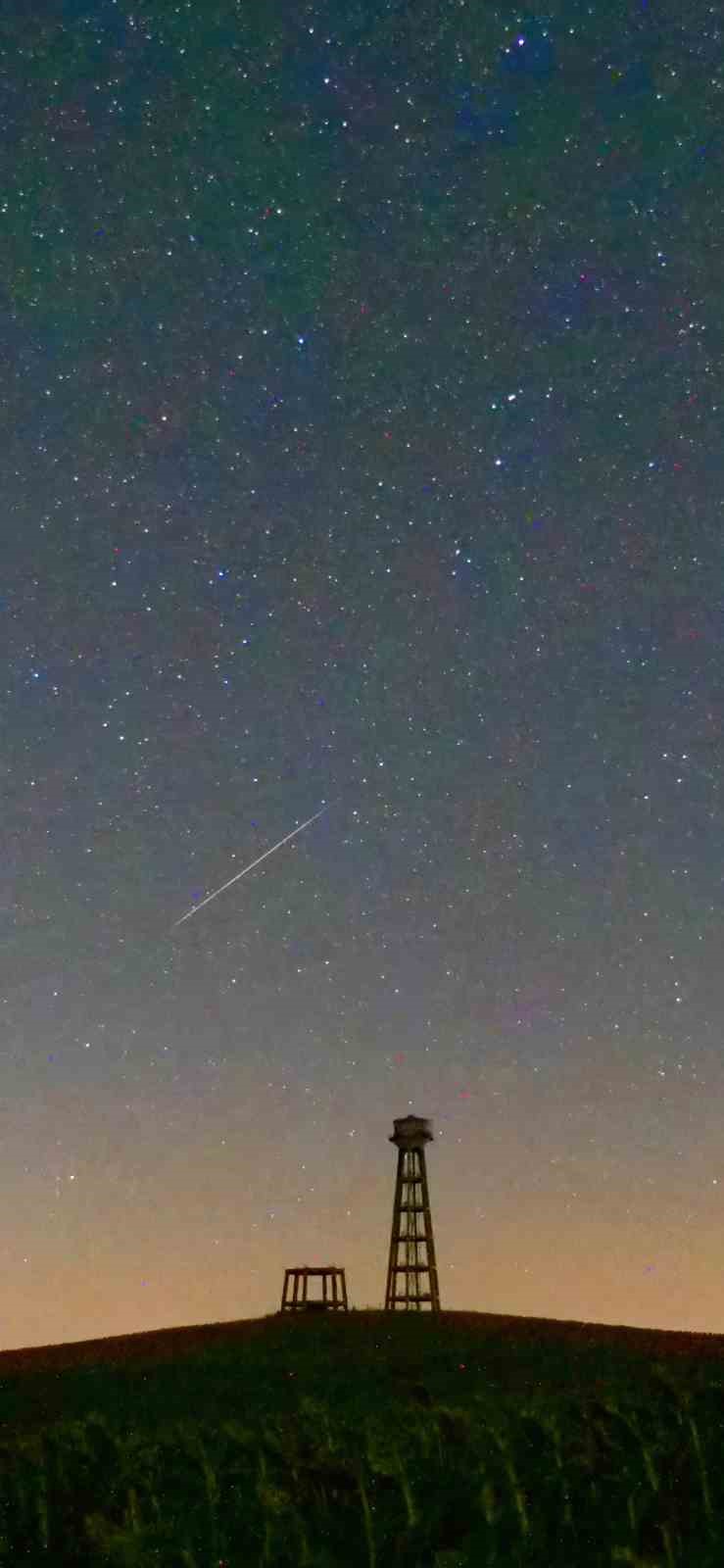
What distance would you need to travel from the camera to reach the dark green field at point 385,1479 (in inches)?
377

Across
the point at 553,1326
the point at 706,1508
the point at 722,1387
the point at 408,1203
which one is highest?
the point at 408,1203

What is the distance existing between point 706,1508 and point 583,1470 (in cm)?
113

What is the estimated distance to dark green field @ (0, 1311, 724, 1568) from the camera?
9586 mm

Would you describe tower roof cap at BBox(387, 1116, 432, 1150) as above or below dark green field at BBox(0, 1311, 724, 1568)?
above

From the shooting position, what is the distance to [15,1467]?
11.8 meters

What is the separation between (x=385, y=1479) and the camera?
35.7 feet

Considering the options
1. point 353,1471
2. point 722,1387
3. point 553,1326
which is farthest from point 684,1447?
point 553,1326

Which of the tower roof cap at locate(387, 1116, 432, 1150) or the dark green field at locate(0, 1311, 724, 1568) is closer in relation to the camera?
the dark green field at locate(0, 1311, 724, 1568)

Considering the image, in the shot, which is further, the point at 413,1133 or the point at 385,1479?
the point at 413,1133

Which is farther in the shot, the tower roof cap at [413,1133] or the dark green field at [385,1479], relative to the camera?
the tower roof cap at [413,1133]

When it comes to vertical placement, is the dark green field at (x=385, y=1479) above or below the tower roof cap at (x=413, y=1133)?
below

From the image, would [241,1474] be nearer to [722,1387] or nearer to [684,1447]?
[684,1447]

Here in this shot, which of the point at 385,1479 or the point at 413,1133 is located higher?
the point at 413,1133

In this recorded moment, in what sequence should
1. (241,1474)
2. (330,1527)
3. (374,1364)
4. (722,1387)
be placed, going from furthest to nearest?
(374,1364), (722,1387), (241,1474), (330,1527)
